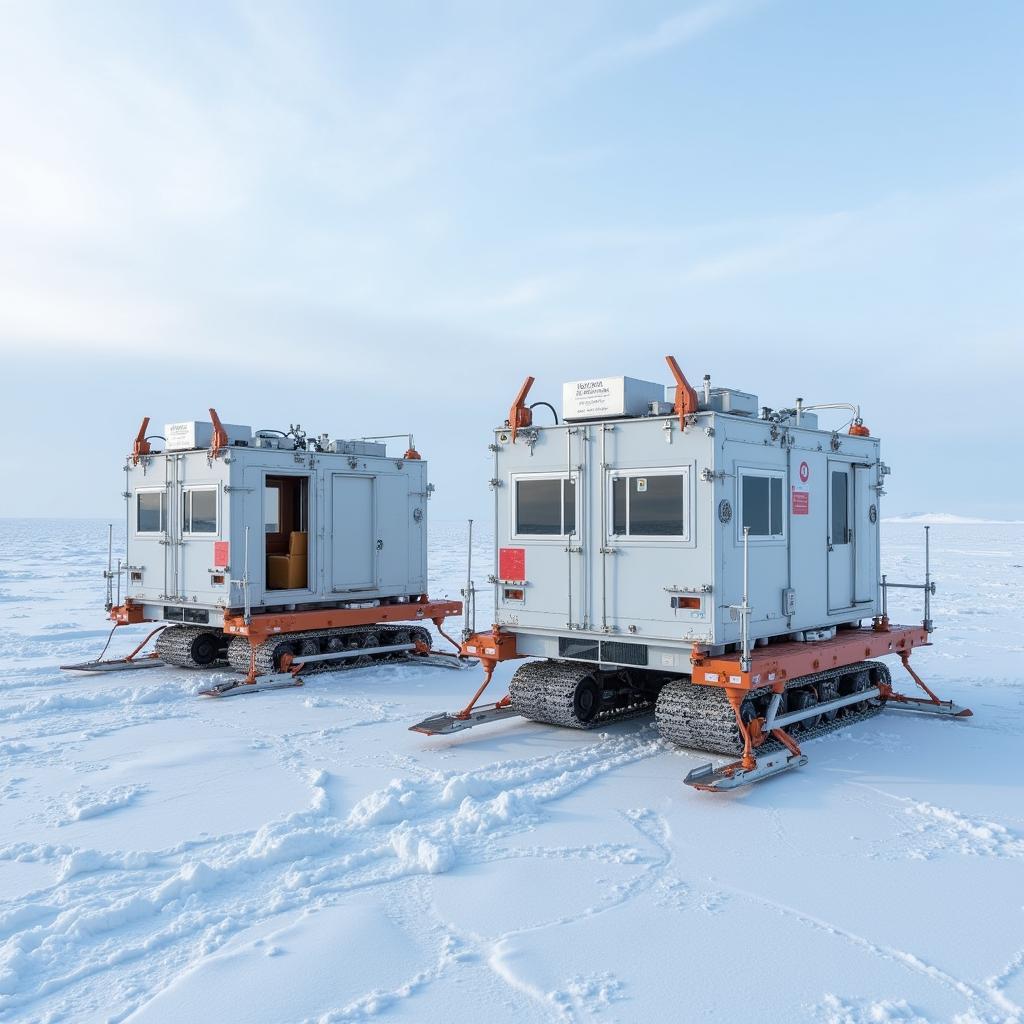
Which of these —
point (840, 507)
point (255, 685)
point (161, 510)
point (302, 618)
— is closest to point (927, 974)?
point (840, 507)

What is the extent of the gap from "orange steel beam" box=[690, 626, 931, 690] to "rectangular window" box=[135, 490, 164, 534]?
871cm

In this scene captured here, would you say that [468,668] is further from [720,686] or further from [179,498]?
[720,686]

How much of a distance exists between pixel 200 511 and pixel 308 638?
2.28 metres

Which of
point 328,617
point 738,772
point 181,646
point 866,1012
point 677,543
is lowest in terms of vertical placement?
point 866,1012

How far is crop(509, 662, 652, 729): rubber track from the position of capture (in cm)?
934

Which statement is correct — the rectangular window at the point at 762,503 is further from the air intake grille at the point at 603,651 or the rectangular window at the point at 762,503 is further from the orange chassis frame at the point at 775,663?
the air intake grille at the point at 603,651

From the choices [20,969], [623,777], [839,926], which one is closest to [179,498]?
[623,777]

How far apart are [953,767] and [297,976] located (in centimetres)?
614

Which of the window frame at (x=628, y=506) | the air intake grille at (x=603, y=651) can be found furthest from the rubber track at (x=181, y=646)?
the window frame at (x=628, y=506)

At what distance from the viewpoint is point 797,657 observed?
8.62 metres

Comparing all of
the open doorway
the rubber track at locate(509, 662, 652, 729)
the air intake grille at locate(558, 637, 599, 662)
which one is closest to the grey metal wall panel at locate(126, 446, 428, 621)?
the open doorway

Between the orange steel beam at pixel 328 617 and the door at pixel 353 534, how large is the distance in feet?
1.46

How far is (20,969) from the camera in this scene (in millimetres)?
4461

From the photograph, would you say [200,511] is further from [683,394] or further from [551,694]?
[683,394]
